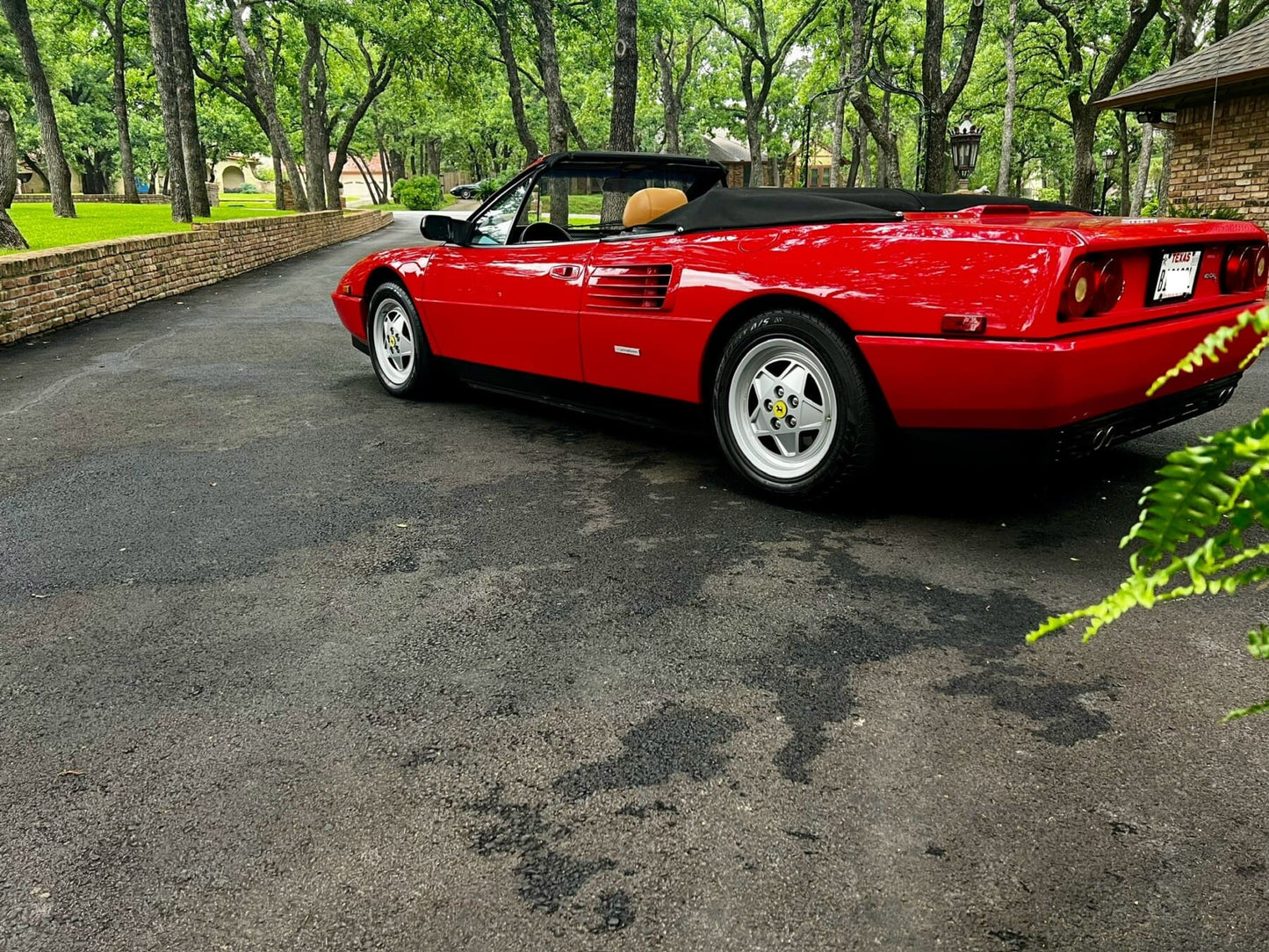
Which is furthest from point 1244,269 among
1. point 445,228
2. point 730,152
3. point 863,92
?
point 730,152

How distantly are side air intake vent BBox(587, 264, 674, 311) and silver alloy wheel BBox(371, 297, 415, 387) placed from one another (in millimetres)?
1834

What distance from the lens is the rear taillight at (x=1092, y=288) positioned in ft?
9.95

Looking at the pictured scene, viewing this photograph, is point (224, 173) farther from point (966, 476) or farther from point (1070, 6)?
point (966, 476)

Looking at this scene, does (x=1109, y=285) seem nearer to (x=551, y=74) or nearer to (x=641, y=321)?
(x=641, y=321)

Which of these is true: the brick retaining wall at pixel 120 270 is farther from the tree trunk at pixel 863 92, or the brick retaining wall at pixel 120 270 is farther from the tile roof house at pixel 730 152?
the tile roof house at pixel 730 152

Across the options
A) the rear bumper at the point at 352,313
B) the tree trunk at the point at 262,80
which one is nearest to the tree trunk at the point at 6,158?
the tree trunk at the point at 262,80

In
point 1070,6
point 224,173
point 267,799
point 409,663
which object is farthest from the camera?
point 224,173

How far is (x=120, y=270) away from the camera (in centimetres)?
1110

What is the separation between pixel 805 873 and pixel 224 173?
111536 mm

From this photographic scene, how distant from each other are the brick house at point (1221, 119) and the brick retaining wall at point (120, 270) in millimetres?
14216

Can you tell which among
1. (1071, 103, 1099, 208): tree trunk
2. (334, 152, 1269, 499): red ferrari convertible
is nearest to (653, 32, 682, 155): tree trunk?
(1071, 103, 1099, 208): tree trunk

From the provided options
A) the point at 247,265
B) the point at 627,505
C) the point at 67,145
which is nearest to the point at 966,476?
the point at 627,505

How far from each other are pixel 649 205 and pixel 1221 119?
13225 mm

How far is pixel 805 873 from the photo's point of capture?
176 cm
